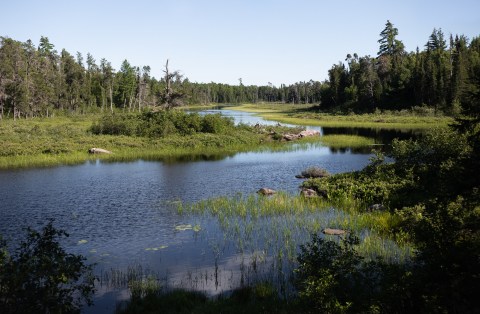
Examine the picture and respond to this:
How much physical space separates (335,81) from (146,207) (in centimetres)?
13202

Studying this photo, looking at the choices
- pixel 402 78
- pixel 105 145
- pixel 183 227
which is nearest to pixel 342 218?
pixel 183 227

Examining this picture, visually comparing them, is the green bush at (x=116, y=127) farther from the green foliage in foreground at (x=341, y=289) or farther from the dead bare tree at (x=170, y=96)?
the green foliage in foreground at (x=341, y=289)

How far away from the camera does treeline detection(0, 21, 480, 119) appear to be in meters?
99.0

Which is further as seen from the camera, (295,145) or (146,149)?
(295,145)

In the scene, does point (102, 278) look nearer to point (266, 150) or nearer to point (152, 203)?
point (152, 203)

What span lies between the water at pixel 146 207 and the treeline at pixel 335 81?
36874 millimetres

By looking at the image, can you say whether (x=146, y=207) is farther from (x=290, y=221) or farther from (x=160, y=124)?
(x=160, y=124)

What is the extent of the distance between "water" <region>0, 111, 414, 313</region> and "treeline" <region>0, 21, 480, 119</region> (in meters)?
36.9

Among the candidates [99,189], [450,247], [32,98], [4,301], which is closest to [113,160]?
[99,189]

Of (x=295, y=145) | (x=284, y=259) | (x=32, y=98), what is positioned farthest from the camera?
(x=32, y=98)

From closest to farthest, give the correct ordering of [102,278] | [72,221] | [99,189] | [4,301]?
[4,301], [102,278], [72,221], [99,189]

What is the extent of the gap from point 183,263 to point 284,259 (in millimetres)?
4796

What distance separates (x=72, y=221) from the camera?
25422mm

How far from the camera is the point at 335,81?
489 ft
